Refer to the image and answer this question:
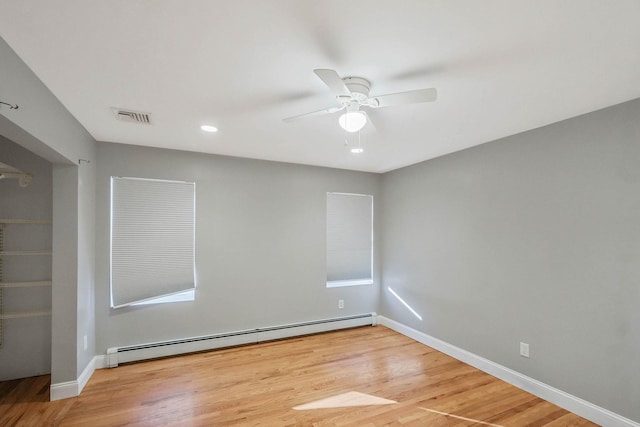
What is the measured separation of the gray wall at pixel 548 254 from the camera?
6.93ft

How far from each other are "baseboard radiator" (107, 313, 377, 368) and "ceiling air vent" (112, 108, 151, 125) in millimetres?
2438

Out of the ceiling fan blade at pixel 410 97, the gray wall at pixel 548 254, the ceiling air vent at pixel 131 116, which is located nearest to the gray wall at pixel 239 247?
the ceiling air vent at pixel 131 116

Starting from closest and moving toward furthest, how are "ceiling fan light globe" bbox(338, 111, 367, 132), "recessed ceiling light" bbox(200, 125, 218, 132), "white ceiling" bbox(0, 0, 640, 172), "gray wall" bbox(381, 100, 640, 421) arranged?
"white ceiling" bbox(0, 0, 640, 172) → "ceiling fan light globe" bbox(338, 111, 367, 132) → "gray wall" bbox(381, 100, 640, 421) → "recessed ceiling light" bbox(200, 125, 218, 132)

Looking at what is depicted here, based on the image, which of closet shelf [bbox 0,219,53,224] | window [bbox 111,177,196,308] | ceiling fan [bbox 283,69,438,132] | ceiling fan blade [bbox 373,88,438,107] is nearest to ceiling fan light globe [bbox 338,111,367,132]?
ceiling fan [bbox 283,69,438,132]

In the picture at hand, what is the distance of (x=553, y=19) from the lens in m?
1.28

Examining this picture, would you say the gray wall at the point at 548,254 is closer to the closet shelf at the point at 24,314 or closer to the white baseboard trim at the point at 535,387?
the white baseboard trim at the point at 535,387

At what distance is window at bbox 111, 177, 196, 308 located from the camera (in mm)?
3146

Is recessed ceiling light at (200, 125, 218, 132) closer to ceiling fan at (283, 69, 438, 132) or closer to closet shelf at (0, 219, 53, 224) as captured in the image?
ceiling fan at (283, 69, 438, 132)

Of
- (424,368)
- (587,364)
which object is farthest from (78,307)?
(587,364)

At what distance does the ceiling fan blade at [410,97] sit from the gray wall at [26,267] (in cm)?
330

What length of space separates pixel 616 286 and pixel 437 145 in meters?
1.92

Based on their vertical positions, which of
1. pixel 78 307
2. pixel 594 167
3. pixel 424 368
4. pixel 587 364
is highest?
pixel 594 167

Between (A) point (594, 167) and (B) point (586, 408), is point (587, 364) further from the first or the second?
(A) point (594, 167)

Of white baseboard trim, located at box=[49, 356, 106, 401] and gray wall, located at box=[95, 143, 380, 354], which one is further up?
gray wall, located at box=[95, 143, 380, 354]
